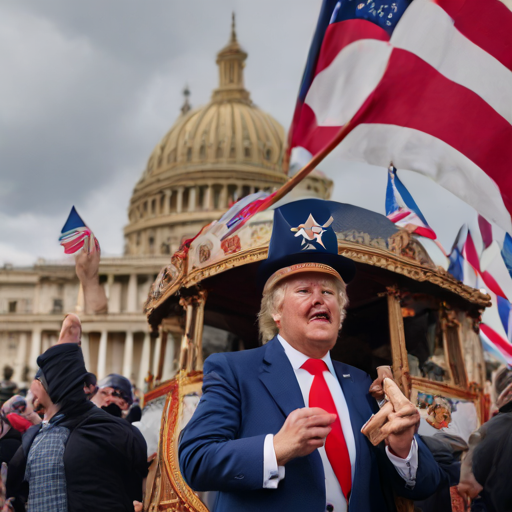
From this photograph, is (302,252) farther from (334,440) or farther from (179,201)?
(179,201)

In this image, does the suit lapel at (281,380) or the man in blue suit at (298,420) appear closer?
the man in blue suit at (298,420)

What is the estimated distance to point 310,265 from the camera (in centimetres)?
373

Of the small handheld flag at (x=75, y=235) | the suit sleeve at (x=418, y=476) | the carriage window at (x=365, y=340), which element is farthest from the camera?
the carriage window at (x=365, y=340)

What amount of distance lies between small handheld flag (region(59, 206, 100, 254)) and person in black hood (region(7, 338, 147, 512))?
340 cm

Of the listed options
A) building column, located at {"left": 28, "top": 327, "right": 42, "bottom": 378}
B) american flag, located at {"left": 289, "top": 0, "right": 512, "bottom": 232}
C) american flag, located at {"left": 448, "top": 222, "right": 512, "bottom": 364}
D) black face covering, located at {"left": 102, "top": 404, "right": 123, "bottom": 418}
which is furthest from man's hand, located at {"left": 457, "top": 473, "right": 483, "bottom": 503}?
building column, located at {"left": 28, "top": 327, "right": 42, "bottom": 378}

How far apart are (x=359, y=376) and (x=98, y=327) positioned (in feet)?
221

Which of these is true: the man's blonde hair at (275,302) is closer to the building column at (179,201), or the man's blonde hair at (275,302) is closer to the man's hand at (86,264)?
the man's hand at (86,264)

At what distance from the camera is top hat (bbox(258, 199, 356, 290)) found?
12.3ft

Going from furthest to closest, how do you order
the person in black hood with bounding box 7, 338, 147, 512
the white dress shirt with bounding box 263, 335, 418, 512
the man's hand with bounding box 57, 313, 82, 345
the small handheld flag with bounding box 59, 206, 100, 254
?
the small handheld flag with bounding box 59, 206, 100, 254, the man's hand with bounding box 57, 313, 82, 345, the person in black hood with bounding box 7, 338, 147, 512, the white dress shirt with bounding box 263, 335, 418, 512

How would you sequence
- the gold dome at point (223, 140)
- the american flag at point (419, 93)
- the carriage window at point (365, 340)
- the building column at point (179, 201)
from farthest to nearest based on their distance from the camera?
the building column at point (179, 201) < the gold dome at point (223, 140) < the carriage window at point (365, 340) < the american flag at point (419, 93)

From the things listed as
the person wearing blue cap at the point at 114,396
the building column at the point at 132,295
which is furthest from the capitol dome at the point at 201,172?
the person wearing blue cap at the point at 114,396

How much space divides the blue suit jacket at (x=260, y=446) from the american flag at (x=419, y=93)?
308 centimetres

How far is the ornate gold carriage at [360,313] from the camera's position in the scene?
27.6 feet

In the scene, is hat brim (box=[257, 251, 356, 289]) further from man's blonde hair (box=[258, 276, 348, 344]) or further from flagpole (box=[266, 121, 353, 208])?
flagpole (box=[266, 121, 353, 208])
